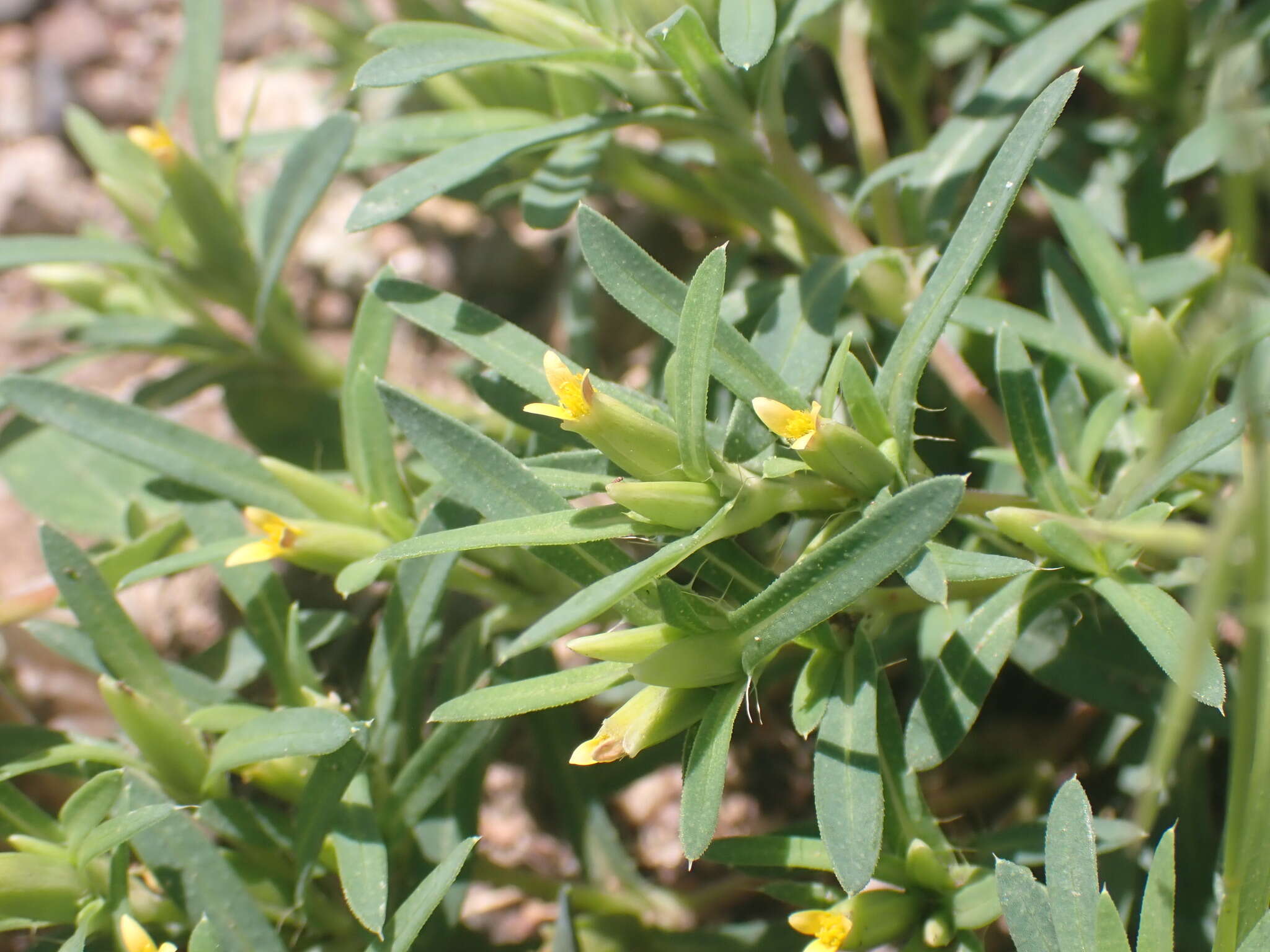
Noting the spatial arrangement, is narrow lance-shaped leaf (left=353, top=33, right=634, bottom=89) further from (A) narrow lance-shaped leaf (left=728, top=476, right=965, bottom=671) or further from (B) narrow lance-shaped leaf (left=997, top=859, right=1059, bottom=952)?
(B) narrow lance-shaped leaf (left=997, top=859, right=1059, bottom=952)

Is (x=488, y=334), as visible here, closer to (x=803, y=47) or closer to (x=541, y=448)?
(x=541, y=448)

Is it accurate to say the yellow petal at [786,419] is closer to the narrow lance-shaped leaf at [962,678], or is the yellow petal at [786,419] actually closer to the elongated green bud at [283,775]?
the narrow lance-shaped leaf at [962,678]

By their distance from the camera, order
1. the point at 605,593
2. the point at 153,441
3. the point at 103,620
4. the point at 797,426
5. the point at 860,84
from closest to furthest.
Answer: the point at 605,593, the point at 797,426, the point at 103,620, the point at 153,441, the point at 860,84

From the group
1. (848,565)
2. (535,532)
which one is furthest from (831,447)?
(535,532)

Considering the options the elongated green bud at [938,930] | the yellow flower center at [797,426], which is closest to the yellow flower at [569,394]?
the yellow flower center at [797,426]

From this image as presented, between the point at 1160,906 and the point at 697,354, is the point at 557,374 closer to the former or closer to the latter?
the point at 697,354

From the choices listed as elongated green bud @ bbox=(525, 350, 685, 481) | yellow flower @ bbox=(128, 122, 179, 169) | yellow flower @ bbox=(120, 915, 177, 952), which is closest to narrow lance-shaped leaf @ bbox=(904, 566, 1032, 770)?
elongated green bud @ bbox=(525, 350, 685, 481)

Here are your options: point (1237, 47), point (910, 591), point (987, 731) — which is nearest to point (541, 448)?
point (910, 591)
